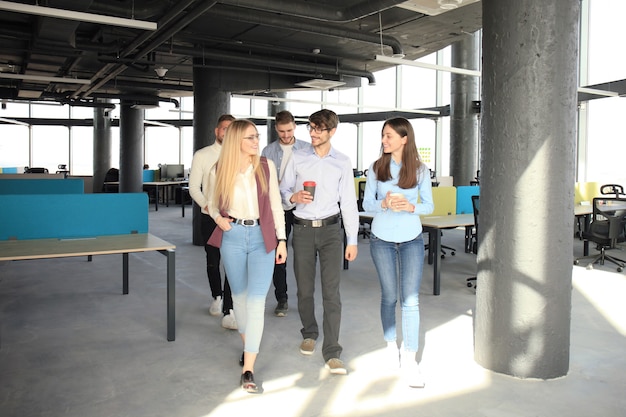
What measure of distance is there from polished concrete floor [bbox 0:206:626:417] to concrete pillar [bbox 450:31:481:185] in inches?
281

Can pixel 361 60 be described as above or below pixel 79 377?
above

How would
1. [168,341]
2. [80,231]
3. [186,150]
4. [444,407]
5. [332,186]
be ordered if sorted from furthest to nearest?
[186,150], [80,231], [168,341], [332,186], [444,407]

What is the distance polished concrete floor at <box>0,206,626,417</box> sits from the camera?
8.86 feet

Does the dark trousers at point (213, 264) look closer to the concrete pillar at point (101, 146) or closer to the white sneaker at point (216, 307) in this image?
the white sneaker at point (216, 307)

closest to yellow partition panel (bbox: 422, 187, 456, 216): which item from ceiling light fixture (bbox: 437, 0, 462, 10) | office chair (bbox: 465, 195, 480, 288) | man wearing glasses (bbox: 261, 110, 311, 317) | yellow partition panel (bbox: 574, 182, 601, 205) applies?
office chair (bbox: 465, 195, 480, 288)

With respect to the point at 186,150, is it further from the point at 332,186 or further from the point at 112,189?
the point at 332,186

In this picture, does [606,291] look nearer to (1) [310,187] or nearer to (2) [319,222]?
(2) [319,222]

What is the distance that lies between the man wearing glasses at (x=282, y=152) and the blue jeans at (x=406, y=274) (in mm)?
724

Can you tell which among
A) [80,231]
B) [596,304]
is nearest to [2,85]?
[80,231]

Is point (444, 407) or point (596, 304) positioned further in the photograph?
point (596, 304)

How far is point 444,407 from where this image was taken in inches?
106

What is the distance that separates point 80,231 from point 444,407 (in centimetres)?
306

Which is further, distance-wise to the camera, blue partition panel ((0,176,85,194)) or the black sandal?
blue partition panel ((0,176,85,194))

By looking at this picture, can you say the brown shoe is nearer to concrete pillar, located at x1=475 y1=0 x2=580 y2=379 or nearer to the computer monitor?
concrete pillar, located at x1=475 y1=0 x2=580 y2=379
